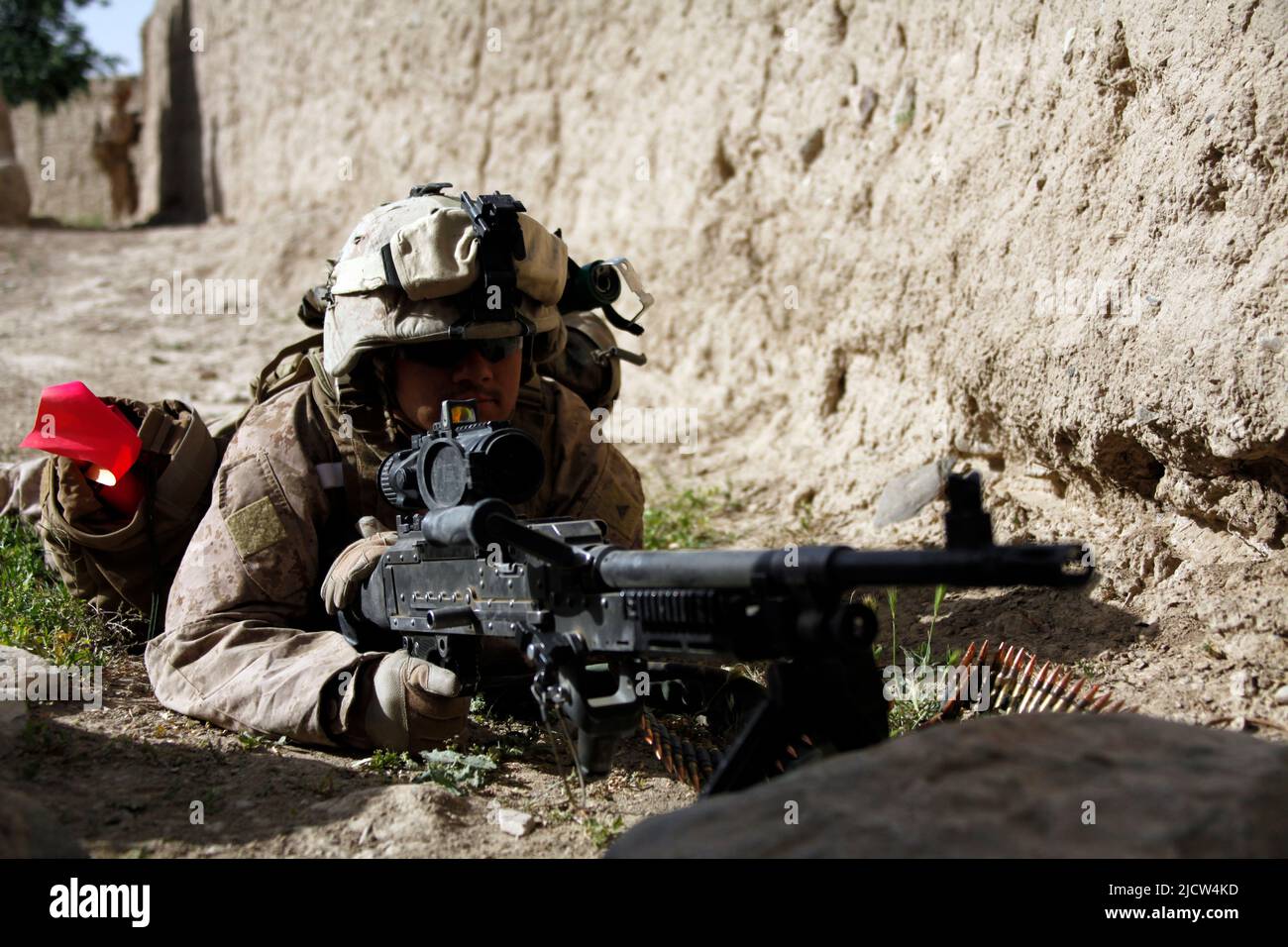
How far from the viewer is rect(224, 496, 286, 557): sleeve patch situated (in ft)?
10.4

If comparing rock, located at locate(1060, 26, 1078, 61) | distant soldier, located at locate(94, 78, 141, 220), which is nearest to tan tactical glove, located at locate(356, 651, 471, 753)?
rock, located at locate(1060, 26, 1078, 61)

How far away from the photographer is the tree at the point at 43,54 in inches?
635

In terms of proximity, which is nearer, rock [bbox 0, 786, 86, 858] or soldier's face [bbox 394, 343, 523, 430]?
rock [bbox 0, 786, 86, 858]

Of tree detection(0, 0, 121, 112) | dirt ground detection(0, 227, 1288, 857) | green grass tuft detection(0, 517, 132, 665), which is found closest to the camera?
dirt ground detection(0, 227, 1288, 857)

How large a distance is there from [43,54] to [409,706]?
17133 mm

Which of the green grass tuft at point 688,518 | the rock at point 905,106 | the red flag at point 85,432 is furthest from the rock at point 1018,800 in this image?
the rock at point 905,106

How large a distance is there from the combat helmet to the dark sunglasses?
0.14 feet

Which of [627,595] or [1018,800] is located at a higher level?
[627,595]

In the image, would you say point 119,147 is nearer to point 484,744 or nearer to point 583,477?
point 583,477

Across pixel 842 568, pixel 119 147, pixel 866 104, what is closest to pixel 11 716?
pixel 842 568

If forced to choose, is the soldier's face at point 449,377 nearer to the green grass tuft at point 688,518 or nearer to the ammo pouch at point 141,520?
the ammo pouch at point 141,520

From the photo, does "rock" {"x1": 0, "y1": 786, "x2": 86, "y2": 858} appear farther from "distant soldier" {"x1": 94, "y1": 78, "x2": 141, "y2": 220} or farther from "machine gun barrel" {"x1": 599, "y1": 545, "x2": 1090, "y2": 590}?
"distant soldier" {"x1": 94, "y1": 78, "x2": 141, "y2": 220}

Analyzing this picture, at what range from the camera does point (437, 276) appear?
309cm
